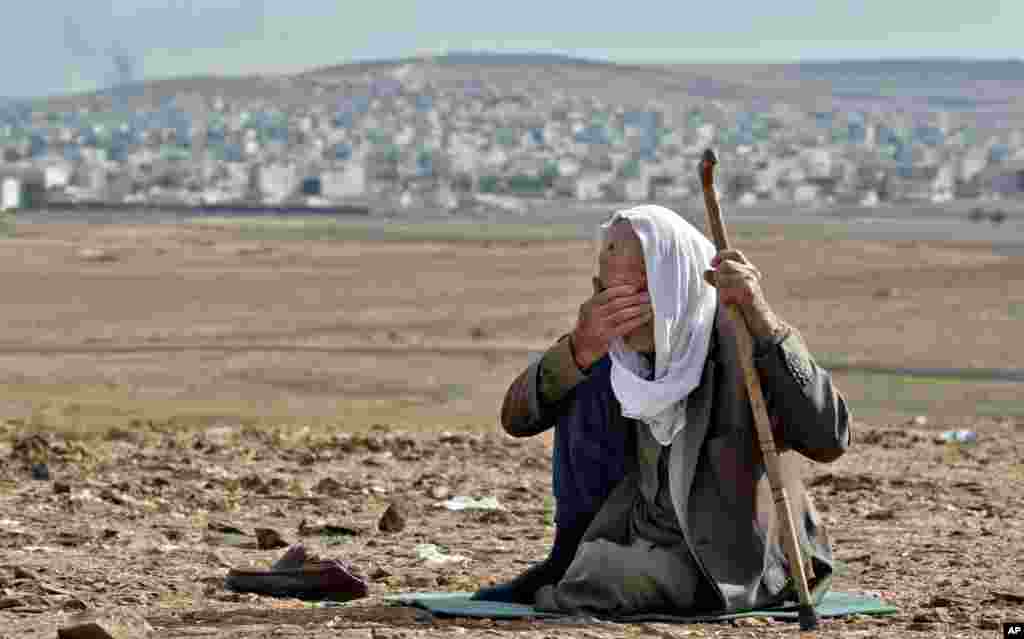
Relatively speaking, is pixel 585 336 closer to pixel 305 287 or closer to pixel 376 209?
pixel 305 287

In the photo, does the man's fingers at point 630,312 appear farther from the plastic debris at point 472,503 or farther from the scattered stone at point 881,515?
the plastic debris at point 472,503

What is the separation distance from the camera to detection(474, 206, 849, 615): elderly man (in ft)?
18.9

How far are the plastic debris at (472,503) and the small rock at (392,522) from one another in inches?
26.5

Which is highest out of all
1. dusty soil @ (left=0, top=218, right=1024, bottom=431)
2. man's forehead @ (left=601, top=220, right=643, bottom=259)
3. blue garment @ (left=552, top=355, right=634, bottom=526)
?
man's forehead @ (left=601, top=220, right=643, bottom=259)

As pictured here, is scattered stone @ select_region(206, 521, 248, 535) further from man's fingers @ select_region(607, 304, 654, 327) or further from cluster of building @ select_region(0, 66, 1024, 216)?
cluster of building @ select_region(0, 66, 1024, 216)

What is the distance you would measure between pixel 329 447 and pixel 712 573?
6.08 m

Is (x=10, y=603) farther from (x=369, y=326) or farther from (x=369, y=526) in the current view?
(x=369, y=326)

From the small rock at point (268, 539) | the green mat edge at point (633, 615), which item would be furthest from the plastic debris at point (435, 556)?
the green mat edge at point (633, 615)

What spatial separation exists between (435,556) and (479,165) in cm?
13948

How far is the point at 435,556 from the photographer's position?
7656 millimetres

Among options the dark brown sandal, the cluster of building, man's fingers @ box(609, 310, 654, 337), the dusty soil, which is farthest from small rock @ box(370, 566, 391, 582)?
the cluster of building

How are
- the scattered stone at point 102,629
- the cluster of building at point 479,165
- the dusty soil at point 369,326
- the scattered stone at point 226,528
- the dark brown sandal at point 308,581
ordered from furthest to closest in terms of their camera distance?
the cluster of building at point 479,165
the dusty soil at point 369,326
the scattered stone at point 226,528
the dark brown sandal at point 308,581
the scattered stone at point 102,629

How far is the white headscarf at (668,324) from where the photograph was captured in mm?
5750

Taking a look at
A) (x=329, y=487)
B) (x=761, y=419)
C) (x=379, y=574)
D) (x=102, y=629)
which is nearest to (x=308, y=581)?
(x=379, y=574)
